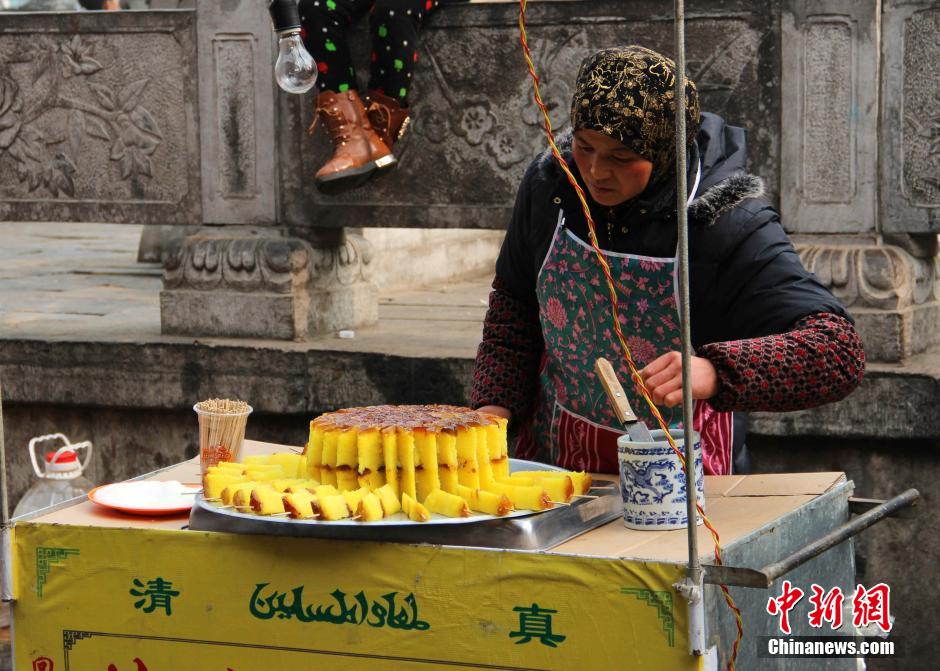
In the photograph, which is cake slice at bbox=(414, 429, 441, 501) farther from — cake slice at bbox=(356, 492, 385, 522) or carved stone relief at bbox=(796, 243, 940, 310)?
carved stone relief at bbox=(796, 243, 940, 310)

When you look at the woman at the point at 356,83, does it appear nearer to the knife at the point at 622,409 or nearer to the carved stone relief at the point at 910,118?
the carved stone relief at the point at 910,118

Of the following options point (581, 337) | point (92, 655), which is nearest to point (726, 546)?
point (581, 337)

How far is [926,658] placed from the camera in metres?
4.86

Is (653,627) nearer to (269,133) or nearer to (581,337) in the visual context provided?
(581,337)

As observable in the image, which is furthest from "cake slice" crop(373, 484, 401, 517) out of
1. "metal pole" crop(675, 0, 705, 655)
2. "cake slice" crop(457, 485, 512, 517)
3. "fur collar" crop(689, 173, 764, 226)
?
"fur collar" crop(689, 173, 764, 226)

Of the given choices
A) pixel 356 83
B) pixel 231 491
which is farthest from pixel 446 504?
pixel 356 83

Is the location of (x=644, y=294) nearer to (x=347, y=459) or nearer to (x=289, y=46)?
(x=347, y=459)

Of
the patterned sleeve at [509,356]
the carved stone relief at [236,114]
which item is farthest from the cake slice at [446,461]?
the carved stone relief at [236,114]

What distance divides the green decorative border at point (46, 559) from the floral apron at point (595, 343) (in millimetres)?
→ 1105

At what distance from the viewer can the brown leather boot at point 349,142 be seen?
527cm

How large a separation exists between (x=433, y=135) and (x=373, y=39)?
1.32ft

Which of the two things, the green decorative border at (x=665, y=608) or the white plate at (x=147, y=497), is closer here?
the green decorative border at (x=665, y=608)

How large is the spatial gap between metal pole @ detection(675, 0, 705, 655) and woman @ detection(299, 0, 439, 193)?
2.99m

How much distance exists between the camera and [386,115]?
5.31 metres
